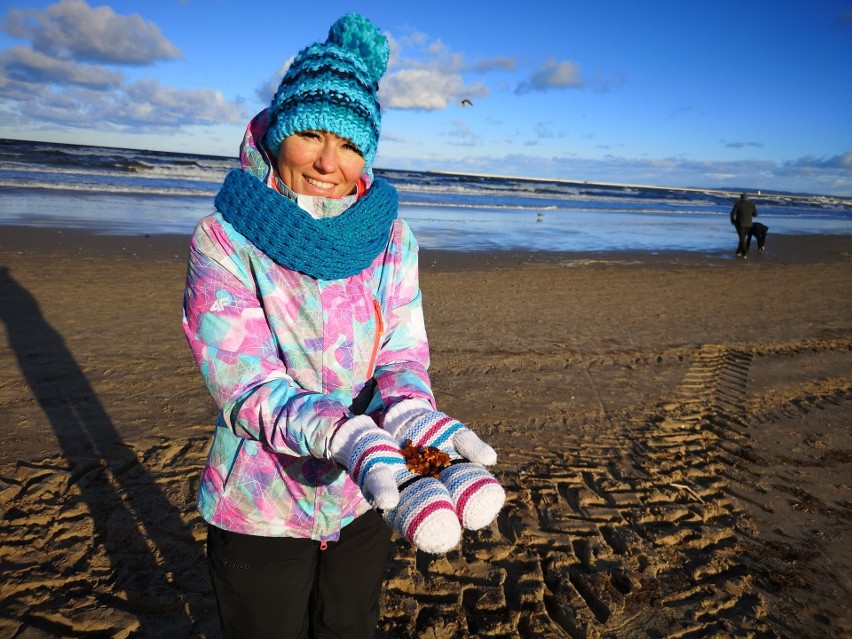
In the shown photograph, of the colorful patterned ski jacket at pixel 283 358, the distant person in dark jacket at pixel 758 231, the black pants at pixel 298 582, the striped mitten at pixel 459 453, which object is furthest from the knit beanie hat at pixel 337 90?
the distant person in dark jacket at pixel 758 231

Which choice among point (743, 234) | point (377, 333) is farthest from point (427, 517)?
point (743, 234)

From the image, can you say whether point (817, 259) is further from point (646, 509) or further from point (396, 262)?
point (396, 262)

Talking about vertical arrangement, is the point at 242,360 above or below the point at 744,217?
above

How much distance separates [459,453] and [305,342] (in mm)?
566

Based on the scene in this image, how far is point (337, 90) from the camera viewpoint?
1656 millimetres

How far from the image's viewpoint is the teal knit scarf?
162 cm

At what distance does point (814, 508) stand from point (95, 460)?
5.00 metres

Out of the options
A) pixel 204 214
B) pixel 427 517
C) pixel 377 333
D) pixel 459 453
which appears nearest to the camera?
pixel 427 517

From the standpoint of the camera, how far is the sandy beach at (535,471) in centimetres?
304

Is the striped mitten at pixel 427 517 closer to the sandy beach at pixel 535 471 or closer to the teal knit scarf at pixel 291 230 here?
the teal knit scarf at pixel 291 230

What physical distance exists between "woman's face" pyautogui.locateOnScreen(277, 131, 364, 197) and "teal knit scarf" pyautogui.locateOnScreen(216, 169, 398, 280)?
9 centimetres

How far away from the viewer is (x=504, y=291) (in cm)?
1012

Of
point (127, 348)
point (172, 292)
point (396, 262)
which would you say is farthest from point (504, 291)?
point (396, 262)

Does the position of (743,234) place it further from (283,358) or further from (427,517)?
(427,517)
